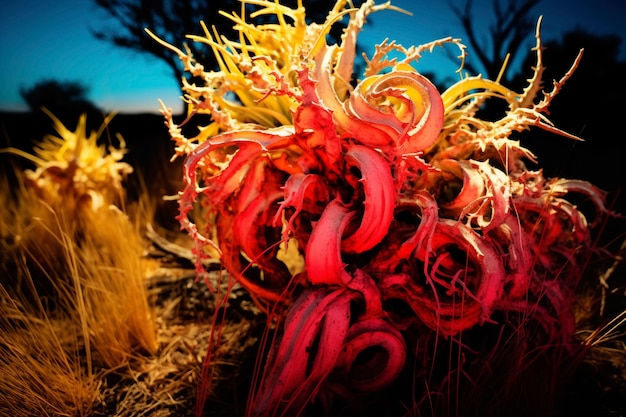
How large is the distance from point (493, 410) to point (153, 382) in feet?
3.18

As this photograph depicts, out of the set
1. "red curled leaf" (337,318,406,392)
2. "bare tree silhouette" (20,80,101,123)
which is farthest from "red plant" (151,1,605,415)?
"bare tree silhouette" (20,80,101,123)

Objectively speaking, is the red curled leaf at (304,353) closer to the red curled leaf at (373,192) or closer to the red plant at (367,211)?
the red plant at (367,211)

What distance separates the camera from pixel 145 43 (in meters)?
2.20

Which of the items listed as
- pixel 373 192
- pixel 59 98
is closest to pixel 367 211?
pixel 373 192

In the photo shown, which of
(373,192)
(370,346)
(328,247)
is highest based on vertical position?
(373,192)

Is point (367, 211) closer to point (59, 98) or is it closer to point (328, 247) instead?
point (328, 247)

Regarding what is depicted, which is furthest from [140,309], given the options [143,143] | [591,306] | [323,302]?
[143,143]

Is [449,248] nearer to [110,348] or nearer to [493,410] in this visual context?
[493,410]

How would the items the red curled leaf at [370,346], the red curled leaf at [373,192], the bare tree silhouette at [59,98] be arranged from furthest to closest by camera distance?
the bare tree silhouette at [59,98] < the red curled leaf at [370,346] < the red curled leaf at [373,192]

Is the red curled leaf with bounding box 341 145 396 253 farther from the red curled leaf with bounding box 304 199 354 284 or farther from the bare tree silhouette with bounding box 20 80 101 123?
the bare tree silhouette with bounding box 20 80 101 123

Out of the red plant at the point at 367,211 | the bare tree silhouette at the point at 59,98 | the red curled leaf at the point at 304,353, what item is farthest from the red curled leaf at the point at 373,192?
the bare tree silhouette at the point at 59,98

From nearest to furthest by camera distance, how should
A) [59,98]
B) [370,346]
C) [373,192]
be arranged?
1. [373,192]
2. [370,346]
3. [59,98]

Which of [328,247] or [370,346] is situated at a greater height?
[328,247]

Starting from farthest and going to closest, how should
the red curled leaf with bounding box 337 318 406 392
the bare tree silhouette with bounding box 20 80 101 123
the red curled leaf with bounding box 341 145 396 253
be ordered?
the bare tree silhouette with bounding box 20 80 101 123
the red curled leaf with bounding box 337 318 406 392
the red curled leaf with bounding box 341 145 396 253
